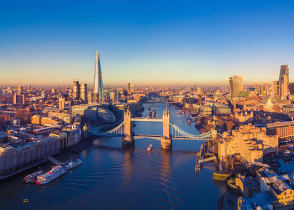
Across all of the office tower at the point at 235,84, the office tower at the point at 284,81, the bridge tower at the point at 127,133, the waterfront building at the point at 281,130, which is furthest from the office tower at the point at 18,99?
the office tower at the point at 284,81

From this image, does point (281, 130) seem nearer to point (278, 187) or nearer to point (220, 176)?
point (220, 176)

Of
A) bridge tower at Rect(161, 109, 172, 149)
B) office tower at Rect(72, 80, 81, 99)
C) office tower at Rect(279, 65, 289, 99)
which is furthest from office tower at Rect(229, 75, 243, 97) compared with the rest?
bridge tower at Rect(161, 109, 172, 149)

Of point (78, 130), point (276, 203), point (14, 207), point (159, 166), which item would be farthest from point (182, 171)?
point (78, 130)

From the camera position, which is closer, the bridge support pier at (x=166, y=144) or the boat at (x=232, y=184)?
the boat at (x=232, y=184)

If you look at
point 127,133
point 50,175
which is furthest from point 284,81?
point 50,175

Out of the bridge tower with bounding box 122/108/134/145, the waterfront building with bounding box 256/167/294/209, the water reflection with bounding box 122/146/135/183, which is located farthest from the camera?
the bridge tower with bounding box 122/108/134/145

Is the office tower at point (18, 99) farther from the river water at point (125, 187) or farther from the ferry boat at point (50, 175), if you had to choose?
the ferry boat at point (50, 175)

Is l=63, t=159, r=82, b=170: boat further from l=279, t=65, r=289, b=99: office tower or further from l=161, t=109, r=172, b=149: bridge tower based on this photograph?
l=279, t=65, r=289, b=99: office tower
